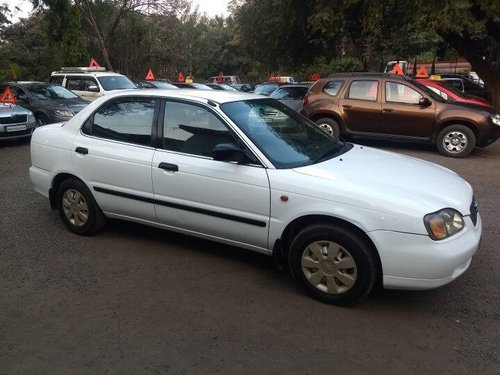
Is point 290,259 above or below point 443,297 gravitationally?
above

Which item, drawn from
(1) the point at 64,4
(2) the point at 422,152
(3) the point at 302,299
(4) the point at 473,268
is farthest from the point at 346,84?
(1) the point at 64,4

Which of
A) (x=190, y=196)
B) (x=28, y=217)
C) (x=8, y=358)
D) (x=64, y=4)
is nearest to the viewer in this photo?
(x=8, y=358)

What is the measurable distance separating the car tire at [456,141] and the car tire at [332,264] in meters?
7.25

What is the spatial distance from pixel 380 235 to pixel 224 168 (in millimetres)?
1355

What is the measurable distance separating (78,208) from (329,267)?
2.74 m

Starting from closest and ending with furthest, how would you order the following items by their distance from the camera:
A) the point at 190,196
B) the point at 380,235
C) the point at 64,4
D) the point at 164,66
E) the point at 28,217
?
the point at 380,235, the point at 190,196, the point at 28,217, the point at 64,4, the point at 164,66

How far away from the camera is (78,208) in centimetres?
503

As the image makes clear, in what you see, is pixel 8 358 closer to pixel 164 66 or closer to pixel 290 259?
pixel 290 259

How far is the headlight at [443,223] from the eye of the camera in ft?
11.1

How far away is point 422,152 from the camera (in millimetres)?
10562

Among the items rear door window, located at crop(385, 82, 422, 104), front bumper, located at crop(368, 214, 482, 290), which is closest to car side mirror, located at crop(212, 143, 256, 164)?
front bumper, located at crop(368, 214, 482, 290)

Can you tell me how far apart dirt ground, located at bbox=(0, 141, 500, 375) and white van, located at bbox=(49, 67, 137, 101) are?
34.2ft

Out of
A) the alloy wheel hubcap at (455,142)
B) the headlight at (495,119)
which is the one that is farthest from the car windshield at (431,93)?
the headlight at (495,119)

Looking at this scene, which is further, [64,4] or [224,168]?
[64,4]
